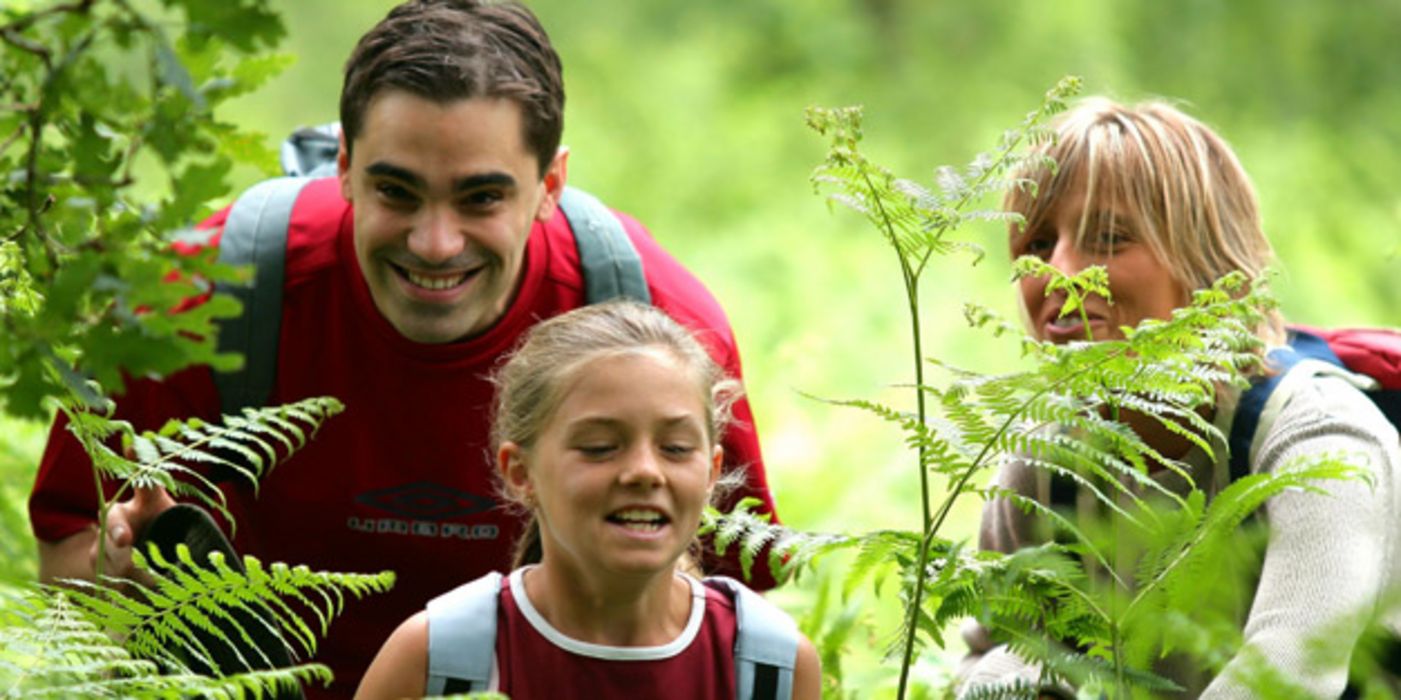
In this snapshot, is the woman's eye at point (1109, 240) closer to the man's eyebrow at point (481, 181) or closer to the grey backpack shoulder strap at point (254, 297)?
the man's eyebrow at point (481, 181)

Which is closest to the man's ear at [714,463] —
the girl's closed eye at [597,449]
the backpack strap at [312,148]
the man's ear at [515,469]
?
the girl's closed eye at [597,449]

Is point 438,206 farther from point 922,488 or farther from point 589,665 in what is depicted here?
point 922,488

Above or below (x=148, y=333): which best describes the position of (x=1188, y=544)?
below

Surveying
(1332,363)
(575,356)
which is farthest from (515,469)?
(1332,363)

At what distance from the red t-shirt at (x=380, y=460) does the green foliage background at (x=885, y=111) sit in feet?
18.0

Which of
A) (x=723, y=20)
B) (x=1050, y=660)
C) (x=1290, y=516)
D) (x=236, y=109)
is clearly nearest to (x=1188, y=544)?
(x=1050, y=660)

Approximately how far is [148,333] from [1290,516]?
2.32m

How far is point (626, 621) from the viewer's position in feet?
11.2

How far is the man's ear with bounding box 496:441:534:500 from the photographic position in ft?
11.7

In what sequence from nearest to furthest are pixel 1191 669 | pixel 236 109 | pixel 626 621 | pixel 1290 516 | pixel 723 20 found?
pixel 626 621
pixel 1290 516
pixel 1191 669
pixel 236 109
pixel 723 20

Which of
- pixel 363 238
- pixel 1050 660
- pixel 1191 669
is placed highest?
pixel 363 238

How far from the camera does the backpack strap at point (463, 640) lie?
323cm

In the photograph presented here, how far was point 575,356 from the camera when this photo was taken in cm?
349

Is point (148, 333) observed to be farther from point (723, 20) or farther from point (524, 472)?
point (723, 20)
